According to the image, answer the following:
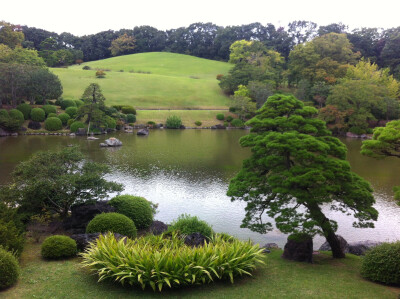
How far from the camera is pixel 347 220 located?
50.8 feet

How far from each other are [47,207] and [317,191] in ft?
31.5

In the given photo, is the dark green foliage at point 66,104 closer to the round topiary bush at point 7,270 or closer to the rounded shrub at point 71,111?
the rounded shrub at point 71,111

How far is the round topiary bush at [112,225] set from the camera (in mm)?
10461

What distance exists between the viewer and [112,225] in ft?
34.5

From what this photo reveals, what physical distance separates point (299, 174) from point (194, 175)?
44.8ft

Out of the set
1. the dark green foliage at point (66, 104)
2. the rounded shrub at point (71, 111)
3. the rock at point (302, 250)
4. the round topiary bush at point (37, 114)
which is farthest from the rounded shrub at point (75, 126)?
the rock at point (302, 250)

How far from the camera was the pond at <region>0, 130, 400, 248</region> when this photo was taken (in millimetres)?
14758

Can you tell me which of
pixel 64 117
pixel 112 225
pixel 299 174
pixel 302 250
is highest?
pixel 299 174

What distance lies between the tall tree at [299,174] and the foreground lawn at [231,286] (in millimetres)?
1460

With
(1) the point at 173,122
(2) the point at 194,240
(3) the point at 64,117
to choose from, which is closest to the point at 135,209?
(2) the point at 194,240

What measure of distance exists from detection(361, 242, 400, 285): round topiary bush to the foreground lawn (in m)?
0.20

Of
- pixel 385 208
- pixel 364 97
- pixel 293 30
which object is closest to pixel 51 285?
pixel 385 208

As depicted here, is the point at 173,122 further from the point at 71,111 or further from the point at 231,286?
the point at 231,286

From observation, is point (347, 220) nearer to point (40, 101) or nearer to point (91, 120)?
point (91, 120)
